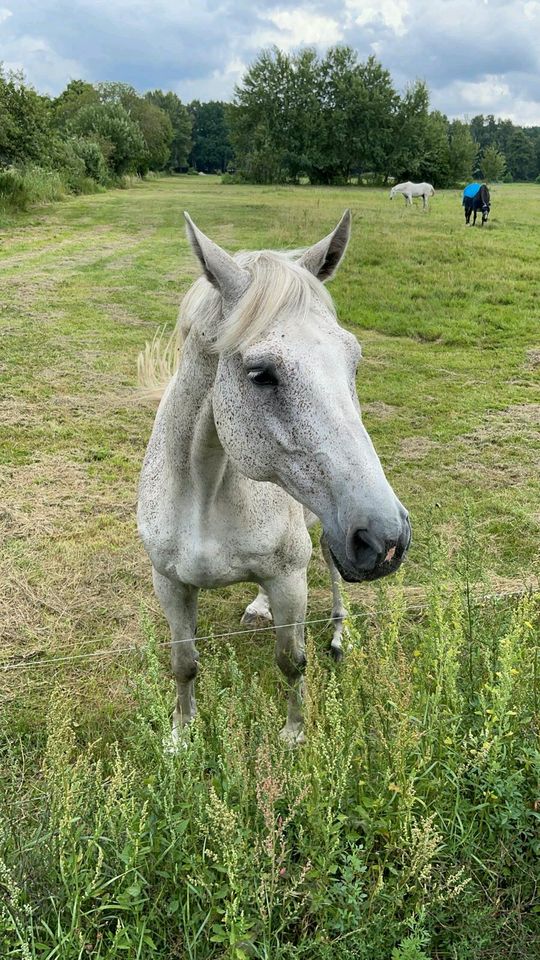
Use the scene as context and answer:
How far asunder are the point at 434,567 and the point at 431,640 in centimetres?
28

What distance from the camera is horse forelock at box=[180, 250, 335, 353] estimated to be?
1.68 metres

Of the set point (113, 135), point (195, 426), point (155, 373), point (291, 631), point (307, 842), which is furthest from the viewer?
point (113, 135)

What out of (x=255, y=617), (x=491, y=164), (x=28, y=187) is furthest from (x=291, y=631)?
(x=491, y=164)

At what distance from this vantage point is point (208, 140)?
99312mm

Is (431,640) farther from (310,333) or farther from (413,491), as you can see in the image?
(413,491)

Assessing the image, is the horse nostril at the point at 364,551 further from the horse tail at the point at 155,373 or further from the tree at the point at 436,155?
the tree at the point at 436,155

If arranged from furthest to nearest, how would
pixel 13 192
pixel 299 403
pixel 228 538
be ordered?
pixel 13 192
pixel 228 538
pixel 299 403

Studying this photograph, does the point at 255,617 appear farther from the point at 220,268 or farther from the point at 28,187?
the point at 28,187

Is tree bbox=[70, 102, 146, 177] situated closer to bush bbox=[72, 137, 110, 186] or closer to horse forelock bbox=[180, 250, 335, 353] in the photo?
bush bbox=[72, 137, 110, 186]

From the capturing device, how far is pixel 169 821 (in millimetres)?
1833

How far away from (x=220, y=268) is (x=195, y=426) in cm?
57

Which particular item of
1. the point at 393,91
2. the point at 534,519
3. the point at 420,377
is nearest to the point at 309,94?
the point at 393,91

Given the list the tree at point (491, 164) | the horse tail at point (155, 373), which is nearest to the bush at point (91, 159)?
the horse tail at point (155, 373)

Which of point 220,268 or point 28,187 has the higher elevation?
point 28,187
